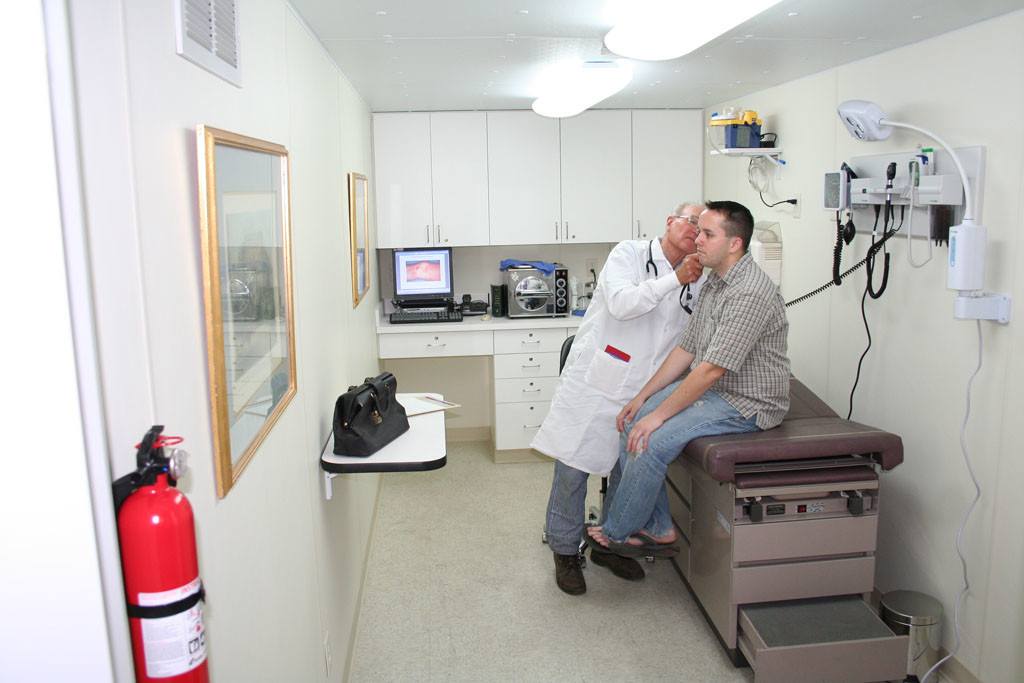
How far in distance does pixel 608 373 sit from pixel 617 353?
0.09 metres

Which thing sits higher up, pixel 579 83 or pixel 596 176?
pixel 579 83

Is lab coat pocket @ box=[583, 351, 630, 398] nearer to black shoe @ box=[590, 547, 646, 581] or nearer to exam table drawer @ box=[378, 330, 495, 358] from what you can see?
black shoe @ box=[590, 547, 646, 581]

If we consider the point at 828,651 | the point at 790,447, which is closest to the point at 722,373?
the point at 790,447

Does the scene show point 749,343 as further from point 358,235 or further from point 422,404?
point 358,235

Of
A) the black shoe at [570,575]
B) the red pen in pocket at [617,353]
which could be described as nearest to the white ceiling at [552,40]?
the red pen in pocket at [617,353]

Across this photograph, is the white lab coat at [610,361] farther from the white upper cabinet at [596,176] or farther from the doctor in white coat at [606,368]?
the white upper cabinet at [596,176]

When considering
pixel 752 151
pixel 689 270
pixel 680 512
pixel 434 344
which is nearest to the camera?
pixel 689 270

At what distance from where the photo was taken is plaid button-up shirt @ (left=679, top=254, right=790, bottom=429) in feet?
9.35

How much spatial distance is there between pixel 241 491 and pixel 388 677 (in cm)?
166

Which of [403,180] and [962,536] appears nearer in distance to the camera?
[962,536]

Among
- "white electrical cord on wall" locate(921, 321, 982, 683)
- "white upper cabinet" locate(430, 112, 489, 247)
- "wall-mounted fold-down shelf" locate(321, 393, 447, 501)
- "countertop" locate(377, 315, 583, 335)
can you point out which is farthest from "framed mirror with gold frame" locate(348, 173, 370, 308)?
"white electrical cord on wall" locate(921, 321, 982, 683)

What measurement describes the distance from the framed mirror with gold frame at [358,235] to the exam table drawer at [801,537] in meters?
1.93

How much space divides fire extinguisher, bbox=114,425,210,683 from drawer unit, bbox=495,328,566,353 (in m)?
4.11

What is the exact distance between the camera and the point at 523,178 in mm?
5180
